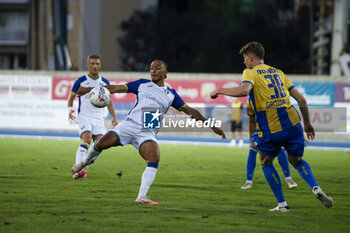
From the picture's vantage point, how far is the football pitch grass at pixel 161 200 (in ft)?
23.0

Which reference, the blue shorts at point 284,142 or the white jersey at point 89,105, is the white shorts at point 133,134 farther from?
the white jersey at point 89,105

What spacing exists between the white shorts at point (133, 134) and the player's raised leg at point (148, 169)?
0.08 meters

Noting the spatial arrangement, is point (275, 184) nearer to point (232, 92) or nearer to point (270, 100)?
point (270, 100)

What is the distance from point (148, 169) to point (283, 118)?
201 centimetres

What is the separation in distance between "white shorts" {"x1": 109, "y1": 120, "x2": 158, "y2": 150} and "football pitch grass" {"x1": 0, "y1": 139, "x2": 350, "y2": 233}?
89 cm

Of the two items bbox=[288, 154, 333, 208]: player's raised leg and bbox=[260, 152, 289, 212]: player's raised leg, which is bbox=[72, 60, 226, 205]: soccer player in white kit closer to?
bbox=[260, 152, 289, 212]: player's raised leg

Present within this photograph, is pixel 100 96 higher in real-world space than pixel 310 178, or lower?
higher

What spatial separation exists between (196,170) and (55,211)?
672 cm

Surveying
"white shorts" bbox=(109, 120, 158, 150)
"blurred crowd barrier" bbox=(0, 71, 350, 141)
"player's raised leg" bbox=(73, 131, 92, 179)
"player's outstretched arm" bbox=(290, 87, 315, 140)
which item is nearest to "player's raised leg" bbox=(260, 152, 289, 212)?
"player's outstretched arm" bbox=(290, 87, 315, 140)

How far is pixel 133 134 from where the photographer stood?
8.71m

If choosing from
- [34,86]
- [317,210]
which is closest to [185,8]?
[34,86]

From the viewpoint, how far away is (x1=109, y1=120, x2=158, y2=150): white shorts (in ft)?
28.5

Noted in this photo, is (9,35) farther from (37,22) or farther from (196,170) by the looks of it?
(196,170)

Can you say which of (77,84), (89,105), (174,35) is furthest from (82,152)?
(174,35)
